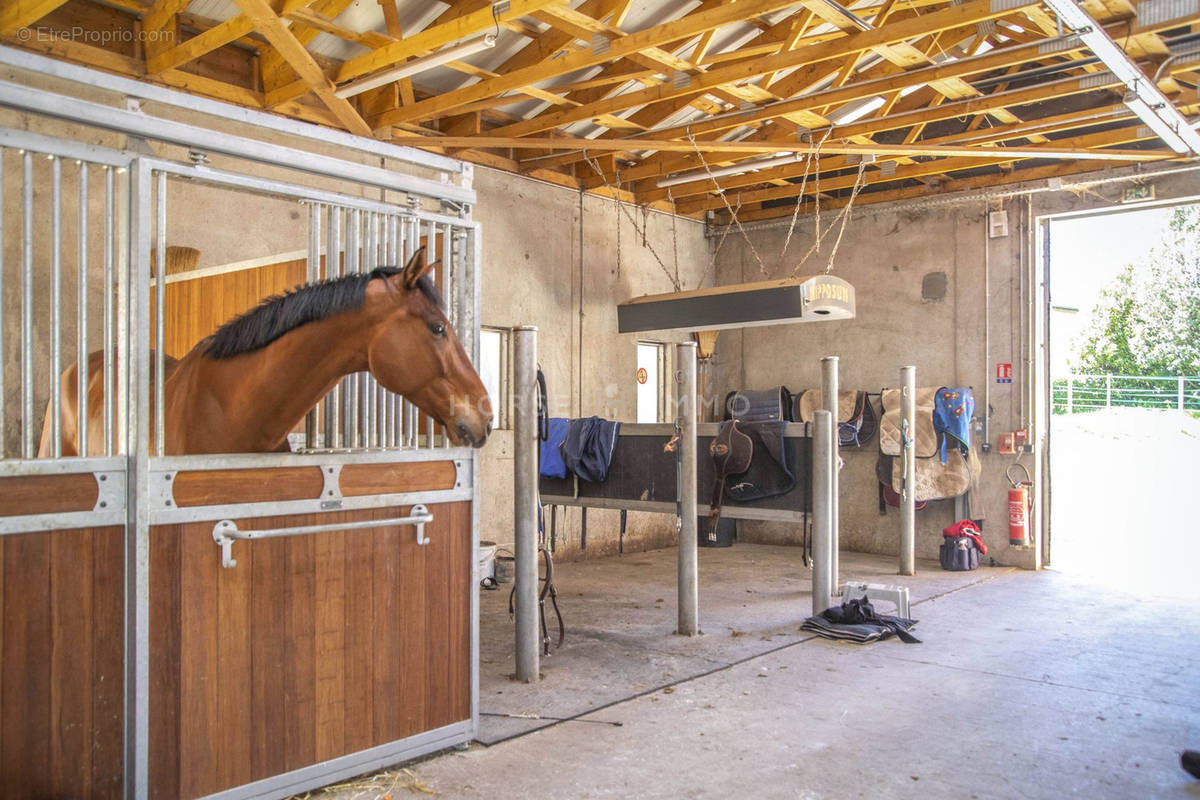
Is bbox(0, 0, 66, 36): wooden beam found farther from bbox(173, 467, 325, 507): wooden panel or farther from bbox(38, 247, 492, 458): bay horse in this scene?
bbox(173, 467, 325, 507): wooden panel

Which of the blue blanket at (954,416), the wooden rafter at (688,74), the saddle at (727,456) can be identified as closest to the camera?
the wooden rafter at (688,74)

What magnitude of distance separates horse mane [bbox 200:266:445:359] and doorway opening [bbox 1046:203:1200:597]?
5.96 meters

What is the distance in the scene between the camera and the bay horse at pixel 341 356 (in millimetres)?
2623

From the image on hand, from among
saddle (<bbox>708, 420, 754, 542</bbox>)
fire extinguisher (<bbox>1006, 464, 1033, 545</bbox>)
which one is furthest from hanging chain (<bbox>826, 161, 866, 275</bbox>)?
fire extinguisher (<bbox>1006, 464, 1033, 545</bbox>)

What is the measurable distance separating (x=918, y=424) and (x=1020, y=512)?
1090mm

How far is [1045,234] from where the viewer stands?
7473 mm

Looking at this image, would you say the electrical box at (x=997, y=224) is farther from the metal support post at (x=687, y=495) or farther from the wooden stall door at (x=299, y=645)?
the wooden stall door at (x=299, y=645)

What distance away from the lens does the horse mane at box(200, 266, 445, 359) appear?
8.59 feet

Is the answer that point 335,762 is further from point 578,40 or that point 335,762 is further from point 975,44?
point 975,44

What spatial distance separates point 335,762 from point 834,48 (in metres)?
4.25

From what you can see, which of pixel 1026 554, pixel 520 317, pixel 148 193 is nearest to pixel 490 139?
pixel 520 317

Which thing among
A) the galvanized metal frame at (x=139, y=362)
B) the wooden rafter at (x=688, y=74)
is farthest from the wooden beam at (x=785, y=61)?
the galvanized metal frame at (x=139, y=362)

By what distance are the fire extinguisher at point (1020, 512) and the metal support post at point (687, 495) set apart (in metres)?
3.72

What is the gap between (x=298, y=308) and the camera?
2.63 m
